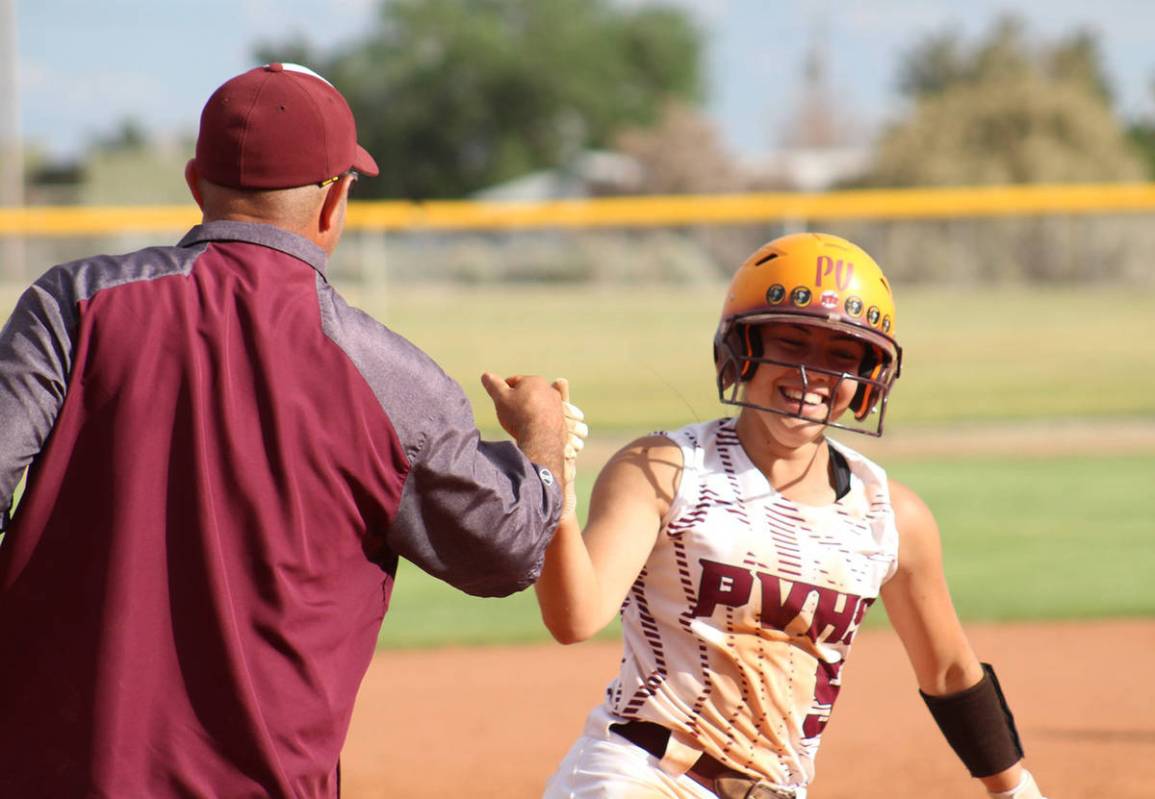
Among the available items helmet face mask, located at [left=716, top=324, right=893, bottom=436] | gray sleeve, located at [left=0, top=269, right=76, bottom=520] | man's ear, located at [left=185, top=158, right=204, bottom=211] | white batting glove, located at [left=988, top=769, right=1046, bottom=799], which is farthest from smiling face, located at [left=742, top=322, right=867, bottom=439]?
gray sleeve, located at [left=0, top=269, right=76, bottom=520]

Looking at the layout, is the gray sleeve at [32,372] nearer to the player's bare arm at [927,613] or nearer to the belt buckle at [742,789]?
the belt buckle at [742,789]

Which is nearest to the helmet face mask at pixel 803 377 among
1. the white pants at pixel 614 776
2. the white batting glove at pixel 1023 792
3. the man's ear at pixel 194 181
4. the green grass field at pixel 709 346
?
the white pants at pixel 614 776

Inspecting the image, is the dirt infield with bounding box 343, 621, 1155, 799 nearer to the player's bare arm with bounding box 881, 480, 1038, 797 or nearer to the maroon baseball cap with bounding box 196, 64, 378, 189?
the player's bare arm with bounding box 881, 480, 1038, 797

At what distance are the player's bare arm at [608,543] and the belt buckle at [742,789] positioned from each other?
47cm

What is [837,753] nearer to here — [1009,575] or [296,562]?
[1009,575]

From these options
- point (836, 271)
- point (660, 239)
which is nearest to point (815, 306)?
point (836, 271)

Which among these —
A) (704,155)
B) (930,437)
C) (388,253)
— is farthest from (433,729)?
(704,155)

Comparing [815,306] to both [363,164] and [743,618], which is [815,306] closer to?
[743,618]

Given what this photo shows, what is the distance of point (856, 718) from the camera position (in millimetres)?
7102

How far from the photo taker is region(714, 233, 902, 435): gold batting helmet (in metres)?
3.30

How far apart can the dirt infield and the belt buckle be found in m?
2.94

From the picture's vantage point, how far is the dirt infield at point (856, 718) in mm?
6234

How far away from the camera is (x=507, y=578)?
259 centimetres

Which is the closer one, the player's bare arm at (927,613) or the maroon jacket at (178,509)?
the maroon jacket at (178,509)
